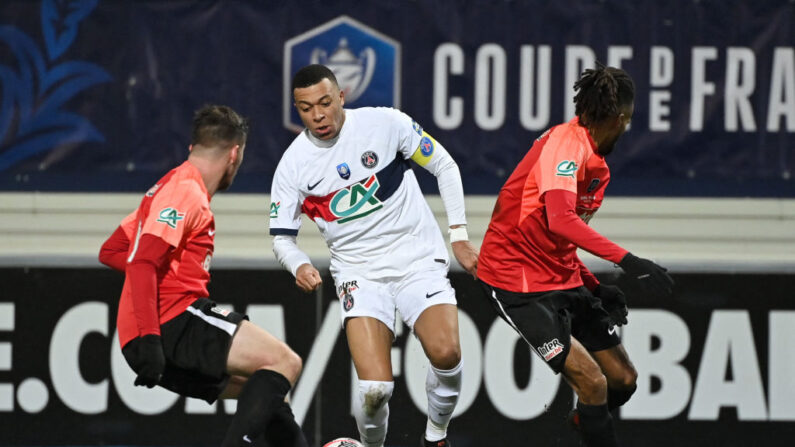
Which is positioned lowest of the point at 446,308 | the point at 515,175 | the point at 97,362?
the point at 97,362

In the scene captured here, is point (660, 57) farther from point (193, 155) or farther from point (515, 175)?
point (193, 155)

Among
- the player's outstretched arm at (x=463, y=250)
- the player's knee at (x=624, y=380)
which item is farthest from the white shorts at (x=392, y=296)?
the player's knee at (x=624, y=380)

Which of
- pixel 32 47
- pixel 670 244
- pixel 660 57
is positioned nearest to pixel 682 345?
pixel 670 244

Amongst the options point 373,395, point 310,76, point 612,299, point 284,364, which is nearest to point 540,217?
point 612,299

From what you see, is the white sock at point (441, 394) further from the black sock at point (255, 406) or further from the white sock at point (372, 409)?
the black sock at point (255, 406)

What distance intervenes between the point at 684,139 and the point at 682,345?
63.3 inches

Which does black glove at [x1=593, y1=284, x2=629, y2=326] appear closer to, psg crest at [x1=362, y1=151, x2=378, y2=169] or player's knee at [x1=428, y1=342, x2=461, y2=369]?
player's knee at [x1=428, y1=342, x2=461, y2=369]

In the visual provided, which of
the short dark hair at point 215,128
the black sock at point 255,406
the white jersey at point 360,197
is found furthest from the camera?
the white jersey at point 360,197

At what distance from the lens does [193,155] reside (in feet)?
16.5

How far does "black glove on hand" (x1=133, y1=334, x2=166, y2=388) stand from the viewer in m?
4.54

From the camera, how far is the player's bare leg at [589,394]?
5113mm

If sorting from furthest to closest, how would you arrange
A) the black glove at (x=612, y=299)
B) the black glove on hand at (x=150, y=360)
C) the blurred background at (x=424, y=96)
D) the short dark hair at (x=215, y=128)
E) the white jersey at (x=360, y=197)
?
the blurred background at (x=424, y=96) → the black glove at (x=612, y=299) → the white jersey at (x=360, y=197) → the short dark hair at (x=215, y=128) → the black glove on hand at (x=150, y=360)

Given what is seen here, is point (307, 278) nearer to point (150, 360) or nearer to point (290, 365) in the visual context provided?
point (290, 365)

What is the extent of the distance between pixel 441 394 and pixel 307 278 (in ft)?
3.21
